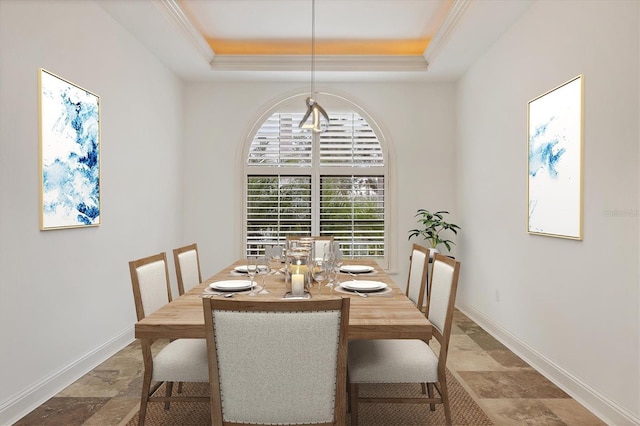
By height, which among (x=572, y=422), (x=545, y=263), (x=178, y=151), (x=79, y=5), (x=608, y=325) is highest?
(x=79, y=5)

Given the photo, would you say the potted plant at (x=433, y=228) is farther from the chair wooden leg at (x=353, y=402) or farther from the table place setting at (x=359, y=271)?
the chair wooden leg at (x=353, y=402)

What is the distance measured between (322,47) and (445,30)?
1346 mm

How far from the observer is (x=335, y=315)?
138 cm

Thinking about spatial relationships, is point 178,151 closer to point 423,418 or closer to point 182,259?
point 182,259

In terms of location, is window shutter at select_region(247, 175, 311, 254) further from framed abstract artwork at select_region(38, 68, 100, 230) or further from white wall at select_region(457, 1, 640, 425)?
framed abstract artwork at select_region(38, 68, 100, 230)

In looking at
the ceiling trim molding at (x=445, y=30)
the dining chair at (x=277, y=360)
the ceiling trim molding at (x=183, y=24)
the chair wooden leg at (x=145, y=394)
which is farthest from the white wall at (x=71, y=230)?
the ceiling trim molding at (x=445, y=30)

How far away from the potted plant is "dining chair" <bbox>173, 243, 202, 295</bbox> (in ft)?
8.45

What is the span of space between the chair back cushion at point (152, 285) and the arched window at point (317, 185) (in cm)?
274

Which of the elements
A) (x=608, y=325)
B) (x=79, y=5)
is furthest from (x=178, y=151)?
(x=608, y=325)

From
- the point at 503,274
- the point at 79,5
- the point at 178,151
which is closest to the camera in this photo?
the point at 79,5

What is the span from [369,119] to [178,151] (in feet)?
7.41

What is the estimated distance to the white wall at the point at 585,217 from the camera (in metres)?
2.24

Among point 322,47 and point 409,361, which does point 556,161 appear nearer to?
point 409,361

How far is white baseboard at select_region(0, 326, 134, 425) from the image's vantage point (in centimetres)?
234
